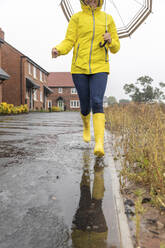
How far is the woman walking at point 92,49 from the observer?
3.93 meters

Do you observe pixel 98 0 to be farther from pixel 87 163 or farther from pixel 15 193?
pixel 15 193

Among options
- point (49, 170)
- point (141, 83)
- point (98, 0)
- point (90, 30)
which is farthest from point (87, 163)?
point (141, 83)

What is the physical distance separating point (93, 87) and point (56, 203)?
219 cm

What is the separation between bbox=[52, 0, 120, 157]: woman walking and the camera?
3934 millimetres

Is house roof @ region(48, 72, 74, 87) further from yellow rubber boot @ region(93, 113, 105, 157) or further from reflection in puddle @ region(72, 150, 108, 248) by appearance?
reflection in puddle @ region(72, 150, 108, 248)

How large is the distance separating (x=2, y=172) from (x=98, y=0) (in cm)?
270

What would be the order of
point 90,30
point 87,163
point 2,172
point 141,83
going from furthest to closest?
point 141,83, point 90,30, point 87,163, point 2,172

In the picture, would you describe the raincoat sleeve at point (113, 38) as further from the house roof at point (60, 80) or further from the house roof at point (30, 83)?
the house roof at point (60, 80)

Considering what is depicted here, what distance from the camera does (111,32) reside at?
4133 millimetres

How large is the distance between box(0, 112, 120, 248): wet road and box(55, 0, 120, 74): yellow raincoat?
4.34ft

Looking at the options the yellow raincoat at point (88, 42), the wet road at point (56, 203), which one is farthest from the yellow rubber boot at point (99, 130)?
the yellow raincoat at point (88, 42)

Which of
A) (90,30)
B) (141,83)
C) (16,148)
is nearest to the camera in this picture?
(90,30)

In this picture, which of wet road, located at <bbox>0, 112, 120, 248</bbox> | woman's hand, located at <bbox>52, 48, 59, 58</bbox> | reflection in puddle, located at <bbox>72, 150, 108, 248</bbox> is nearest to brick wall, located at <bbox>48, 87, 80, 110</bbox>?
woman's hand, located at <bbox>52, 48, 59, 58</bbox>

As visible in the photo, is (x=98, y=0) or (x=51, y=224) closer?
(x=51, y=224)
